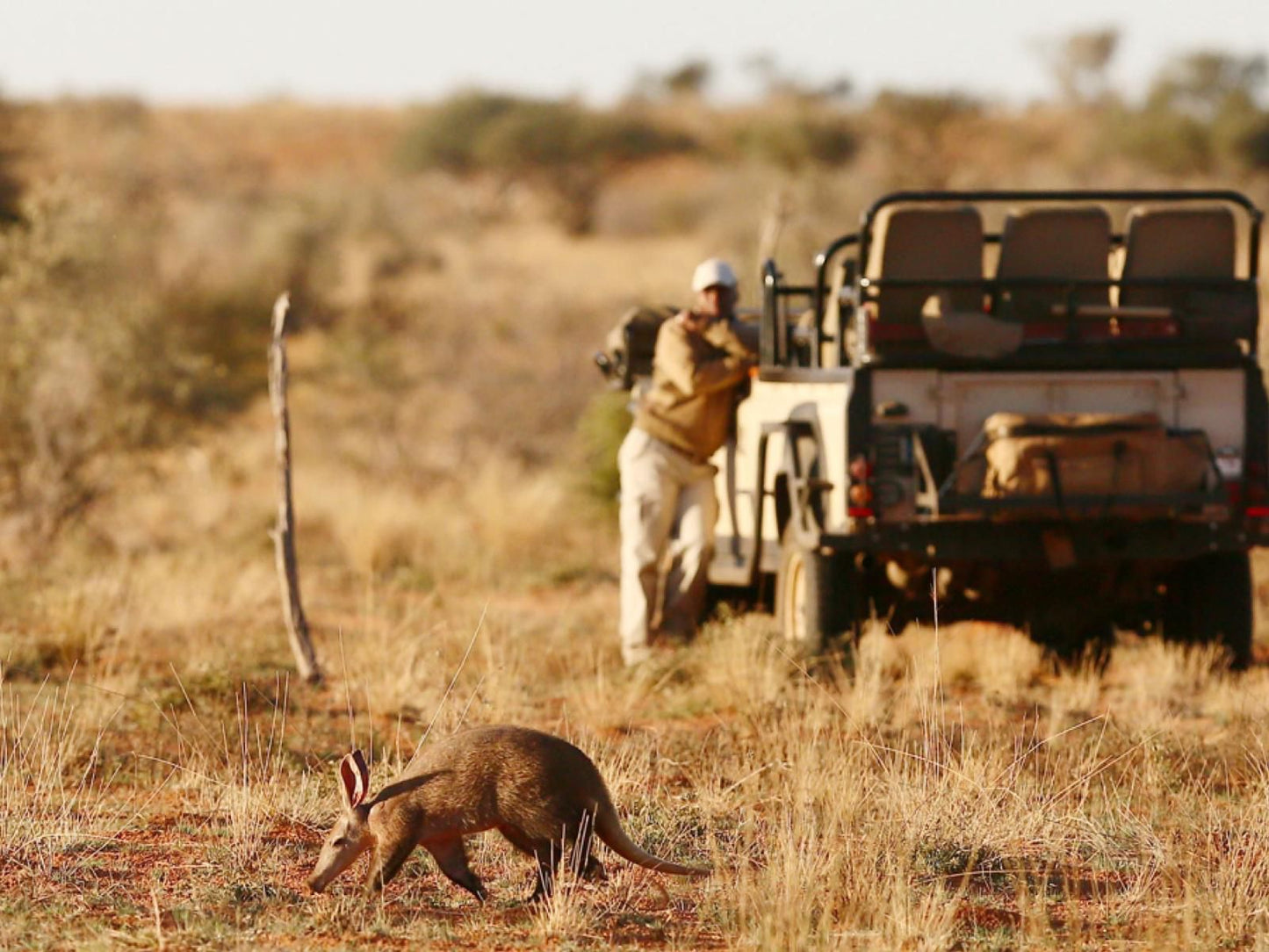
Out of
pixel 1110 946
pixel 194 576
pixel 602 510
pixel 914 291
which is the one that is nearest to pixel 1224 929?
pixel 1110 946

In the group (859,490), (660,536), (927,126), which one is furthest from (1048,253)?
(927,126)

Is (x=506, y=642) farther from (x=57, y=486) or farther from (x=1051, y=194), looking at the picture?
(x=57, y=486)

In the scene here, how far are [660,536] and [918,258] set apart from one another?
6.92 ft

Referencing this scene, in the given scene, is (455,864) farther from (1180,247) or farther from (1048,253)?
(1180,247)

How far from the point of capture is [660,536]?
1035cm

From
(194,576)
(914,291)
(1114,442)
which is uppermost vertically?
(914,291)

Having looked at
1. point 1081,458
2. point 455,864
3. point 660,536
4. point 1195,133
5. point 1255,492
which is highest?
point 1195,133

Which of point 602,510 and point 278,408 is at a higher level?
point 278,408

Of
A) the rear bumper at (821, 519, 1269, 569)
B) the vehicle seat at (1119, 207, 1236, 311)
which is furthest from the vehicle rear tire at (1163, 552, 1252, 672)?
the vehicle seat at (1119, 207, 1236, 311)

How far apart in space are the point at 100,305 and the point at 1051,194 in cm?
858

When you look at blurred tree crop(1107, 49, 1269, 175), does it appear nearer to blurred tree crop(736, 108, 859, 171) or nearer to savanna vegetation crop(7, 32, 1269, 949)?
blurred tree crop(736, 108, 859, 171)

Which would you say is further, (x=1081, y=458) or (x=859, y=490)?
(x=859, y=490)

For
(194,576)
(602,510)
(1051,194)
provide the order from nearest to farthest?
(1051,194) < (194,576) < (602,510)

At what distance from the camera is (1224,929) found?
518 cm
